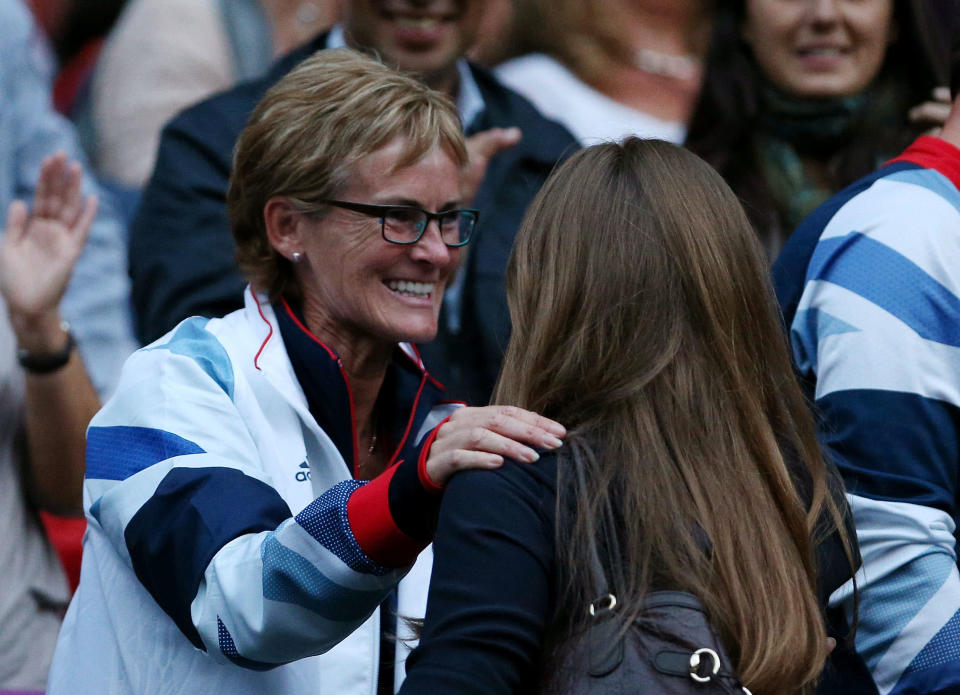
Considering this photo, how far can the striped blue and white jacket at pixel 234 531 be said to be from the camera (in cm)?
192

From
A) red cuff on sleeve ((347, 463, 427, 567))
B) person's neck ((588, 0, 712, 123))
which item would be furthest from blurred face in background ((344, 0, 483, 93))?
red cuff on sleeve ((347, 463, 427, 567))

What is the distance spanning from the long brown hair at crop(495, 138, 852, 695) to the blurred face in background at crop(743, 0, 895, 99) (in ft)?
6.58

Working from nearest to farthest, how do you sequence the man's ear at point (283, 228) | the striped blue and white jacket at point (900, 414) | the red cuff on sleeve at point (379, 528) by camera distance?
the red cuff on sleeve at point (379, 528), the striped blue and white jacket at point (900, 414), the man's ear at point (283, 228)

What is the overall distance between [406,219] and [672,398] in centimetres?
94

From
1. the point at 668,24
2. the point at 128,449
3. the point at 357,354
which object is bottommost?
the point at 668,24

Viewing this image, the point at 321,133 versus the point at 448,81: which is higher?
the point at 321,133

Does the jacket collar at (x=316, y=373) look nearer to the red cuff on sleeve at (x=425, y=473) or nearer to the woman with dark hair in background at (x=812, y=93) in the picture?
the red cuff on sleeve at (x=425, y=473)

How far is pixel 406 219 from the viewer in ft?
8.69

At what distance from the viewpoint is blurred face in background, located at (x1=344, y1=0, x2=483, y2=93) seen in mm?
3998

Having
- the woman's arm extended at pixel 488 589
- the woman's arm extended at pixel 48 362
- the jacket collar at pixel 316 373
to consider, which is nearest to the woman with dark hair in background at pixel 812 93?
the jacket collar at pixel 316 373

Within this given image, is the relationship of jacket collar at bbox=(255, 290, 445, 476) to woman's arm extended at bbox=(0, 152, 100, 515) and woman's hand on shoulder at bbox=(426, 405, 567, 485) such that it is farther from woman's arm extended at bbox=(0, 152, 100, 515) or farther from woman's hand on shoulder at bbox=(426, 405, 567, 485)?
woman's arm extended at bbox=(0, 152, 100, 515)

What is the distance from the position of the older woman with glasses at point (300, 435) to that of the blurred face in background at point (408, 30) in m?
1.30

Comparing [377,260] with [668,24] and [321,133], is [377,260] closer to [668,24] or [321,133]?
[321,133]

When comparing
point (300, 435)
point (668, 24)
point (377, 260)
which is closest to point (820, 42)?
point (668, 24)
